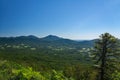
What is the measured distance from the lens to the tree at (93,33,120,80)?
2827cm

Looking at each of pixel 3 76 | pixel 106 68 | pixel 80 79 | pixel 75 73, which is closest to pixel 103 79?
pixel 106 68

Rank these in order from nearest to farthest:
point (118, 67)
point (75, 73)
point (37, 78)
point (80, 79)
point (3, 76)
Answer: point (37, 78), point (3, 76), point (118, 67), point (80, 79), point (75, 73)

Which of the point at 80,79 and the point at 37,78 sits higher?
the point at 37,78

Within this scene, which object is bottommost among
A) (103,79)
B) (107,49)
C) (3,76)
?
(103,79)

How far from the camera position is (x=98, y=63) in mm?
29906

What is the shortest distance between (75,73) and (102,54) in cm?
3425

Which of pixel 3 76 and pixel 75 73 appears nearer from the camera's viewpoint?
pixel 3 76

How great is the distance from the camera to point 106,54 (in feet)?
94.3

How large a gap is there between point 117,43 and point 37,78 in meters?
15.2

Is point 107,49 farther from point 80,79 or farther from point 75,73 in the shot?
point 75,73

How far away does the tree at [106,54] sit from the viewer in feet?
92.7

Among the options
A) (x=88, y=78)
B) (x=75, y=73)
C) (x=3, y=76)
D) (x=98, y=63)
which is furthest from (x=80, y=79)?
(x=3, y=76)

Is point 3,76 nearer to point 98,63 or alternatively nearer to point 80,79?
point 98,63

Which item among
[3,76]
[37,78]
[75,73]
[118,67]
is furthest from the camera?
[75,73]
